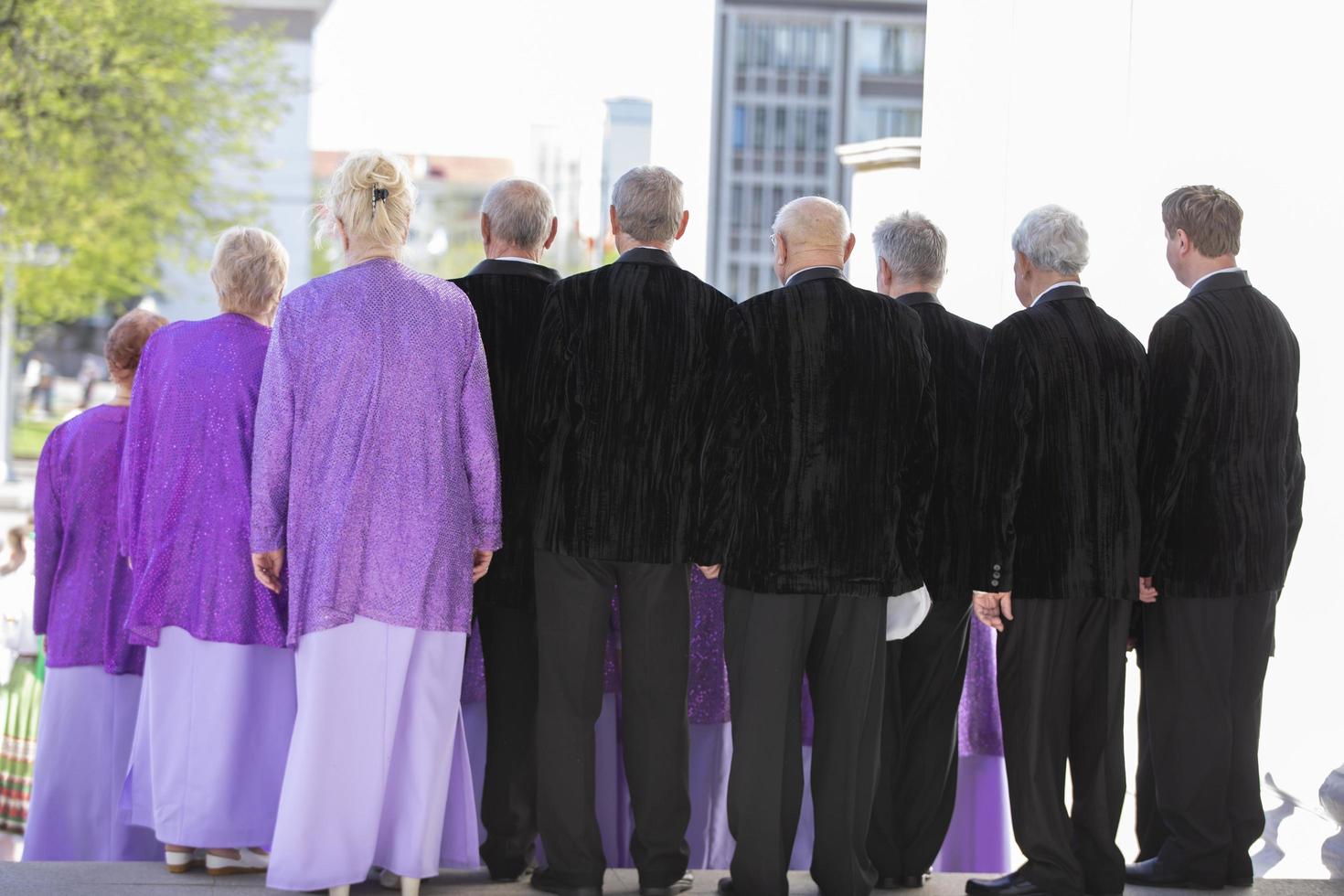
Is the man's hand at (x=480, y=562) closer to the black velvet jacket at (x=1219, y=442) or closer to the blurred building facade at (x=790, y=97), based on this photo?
the black velvet jacket at (x=1219, y=442)

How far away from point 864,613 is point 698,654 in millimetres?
924

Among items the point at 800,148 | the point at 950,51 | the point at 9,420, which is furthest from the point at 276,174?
the point at 950,51

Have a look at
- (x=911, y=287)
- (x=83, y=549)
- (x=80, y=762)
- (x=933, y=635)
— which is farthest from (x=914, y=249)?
(x=80, y=762)

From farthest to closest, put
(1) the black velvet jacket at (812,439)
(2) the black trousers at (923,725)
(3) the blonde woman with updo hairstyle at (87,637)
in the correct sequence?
(3) the blonde woman with updo hairstyle at (87,637)
(2) the black trousers at (923,725)
(1) the black velvet jacket at (812,439)

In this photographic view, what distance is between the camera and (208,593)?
4.07 m

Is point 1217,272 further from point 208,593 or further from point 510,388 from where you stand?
point 208,593

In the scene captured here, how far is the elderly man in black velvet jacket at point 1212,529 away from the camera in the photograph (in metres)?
4.11

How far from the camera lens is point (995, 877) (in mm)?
4168

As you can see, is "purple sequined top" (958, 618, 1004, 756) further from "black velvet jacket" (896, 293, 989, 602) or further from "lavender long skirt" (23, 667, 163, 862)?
"lavender long skirt" (23, 667, 163, 862)

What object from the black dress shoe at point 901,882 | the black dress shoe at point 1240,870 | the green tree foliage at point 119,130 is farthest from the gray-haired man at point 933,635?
the green tree foliage at point 119,130

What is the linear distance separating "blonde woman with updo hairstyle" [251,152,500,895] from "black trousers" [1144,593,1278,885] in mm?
1874

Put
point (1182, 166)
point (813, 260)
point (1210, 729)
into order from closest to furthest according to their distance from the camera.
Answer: point (813, 260) → point (1210, 729) → point (1182, 166)

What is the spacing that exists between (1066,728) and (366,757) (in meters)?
1.77

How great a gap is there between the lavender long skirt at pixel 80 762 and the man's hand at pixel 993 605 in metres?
2.50
